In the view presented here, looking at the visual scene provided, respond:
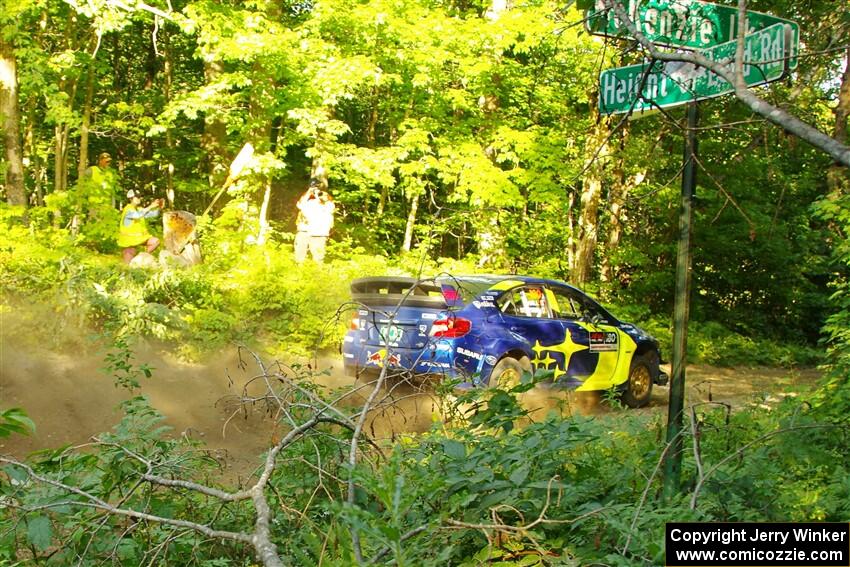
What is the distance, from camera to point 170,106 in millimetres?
15875

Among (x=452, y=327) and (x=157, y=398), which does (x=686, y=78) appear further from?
(x=157, y=398)

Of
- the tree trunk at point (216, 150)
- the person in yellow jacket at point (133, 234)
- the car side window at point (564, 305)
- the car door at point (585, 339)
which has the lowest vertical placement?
the car door at point (585, 339)

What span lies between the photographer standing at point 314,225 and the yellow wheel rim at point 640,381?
7.08m

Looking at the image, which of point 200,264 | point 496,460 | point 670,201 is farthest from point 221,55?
point 496,460

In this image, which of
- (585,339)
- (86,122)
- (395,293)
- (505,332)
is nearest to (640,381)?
(585,339)

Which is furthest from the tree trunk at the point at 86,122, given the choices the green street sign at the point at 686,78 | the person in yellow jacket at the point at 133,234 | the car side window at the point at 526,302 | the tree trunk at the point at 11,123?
the green street sign at the point at 686,78

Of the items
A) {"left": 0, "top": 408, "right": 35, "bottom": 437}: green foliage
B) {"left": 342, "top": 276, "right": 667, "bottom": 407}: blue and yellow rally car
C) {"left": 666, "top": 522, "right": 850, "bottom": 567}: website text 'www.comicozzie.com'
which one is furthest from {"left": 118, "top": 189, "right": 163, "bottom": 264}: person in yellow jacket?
{"left": 666, "top": 522, "right": 850, "bottom": 567}: website text 'www.comicozzie.com'

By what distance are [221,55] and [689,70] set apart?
478 inches

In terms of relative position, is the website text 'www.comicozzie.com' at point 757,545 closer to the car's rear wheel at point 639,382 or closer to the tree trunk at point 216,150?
the car's rear wheel at point 639,382

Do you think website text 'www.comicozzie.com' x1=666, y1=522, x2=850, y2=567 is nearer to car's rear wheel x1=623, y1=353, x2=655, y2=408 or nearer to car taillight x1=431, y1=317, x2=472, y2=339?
car taillight x1=431, y1=317, x2=472, y2=339

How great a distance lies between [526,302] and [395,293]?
1.84 metres

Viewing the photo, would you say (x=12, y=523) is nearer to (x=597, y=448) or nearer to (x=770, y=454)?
(x=597, y=448)

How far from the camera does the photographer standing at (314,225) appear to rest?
52.7ft

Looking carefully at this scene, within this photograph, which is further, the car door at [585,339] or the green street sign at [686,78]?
the car door at [585,339]
